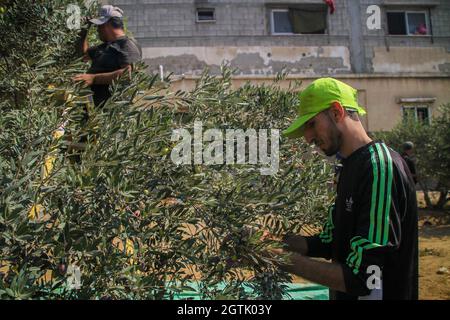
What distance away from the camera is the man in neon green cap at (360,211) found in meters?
2.12

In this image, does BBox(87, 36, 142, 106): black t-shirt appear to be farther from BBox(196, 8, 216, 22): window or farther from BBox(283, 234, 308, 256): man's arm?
BBox(196, 8, 216, 22): window

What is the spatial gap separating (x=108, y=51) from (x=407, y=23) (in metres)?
17.6

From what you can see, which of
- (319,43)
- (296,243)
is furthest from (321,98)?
(319,43)

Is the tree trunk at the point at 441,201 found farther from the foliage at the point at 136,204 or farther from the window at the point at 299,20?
the foliage at the point at 136,204

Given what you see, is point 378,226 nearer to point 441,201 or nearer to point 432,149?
point 432,149

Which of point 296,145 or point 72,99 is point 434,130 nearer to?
point 296,145

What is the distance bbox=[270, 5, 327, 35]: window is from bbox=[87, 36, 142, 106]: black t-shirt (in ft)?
48.4

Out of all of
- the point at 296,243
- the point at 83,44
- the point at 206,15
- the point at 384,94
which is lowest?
the point at 296,243

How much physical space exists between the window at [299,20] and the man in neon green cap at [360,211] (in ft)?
53.6

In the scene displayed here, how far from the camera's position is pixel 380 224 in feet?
6.89

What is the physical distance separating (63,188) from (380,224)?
4.25 ft

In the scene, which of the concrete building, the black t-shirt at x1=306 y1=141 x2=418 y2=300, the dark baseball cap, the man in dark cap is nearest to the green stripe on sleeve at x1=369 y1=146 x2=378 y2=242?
the black t-shirt at x1=306 y1=141 x2=418 y2=300

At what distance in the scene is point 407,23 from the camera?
62.8ft
